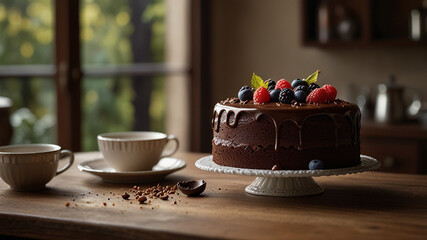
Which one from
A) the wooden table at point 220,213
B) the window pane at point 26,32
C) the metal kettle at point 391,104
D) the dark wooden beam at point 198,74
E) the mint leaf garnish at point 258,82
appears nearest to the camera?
the wooden table at point 220,213

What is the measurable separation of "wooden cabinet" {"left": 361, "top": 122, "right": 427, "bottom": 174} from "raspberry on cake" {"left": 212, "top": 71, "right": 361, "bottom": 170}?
1731mm

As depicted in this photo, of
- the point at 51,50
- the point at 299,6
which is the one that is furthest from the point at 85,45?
the point at 299,6

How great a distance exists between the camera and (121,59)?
3.28 meters

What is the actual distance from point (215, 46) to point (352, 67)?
0.95 meters

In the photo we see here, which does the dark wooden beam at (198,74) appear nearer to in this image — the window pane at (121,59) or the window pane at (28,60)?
the window pane at (121,59)

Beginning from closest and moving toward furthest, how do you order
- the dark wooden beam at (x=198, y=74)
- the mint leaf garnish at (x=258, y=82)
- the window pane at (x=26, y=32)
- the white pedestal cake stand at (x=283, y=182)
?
1. the white pedestal cake stand at (x=283, y=182)
2. the mint leaf garnish at (x=258, y=82)
3. the window pane at (x=26, y=32)
4. the dark wooden beam at (x=198, y=74)

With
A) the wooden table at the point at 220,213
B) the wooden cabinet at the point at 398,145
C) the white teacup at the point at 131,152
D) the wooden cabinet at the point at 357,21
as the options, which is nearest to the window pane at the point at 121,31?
the wooden cabinet at the point at 357,21

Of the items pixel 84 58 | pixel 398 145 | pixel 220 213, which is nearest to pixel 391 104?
pixel 398 145

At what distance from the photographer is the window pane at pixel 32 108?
9.18ft

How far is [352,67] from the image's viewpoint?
3.72m

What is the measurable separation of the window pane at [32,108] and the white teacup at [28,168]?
4.42ft

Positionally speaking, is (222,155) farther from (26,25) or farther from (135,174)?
(26,25)

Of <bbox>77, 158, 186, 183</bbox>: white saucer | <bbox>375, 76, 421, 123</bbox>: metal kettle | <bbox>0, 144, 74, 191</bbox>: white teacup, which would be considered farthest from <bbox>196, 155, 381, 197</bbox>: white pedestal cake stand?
<bbox>375, 76, 421, 123</bbox>: metal kettle

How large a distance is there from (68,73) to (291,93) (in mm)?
1663
